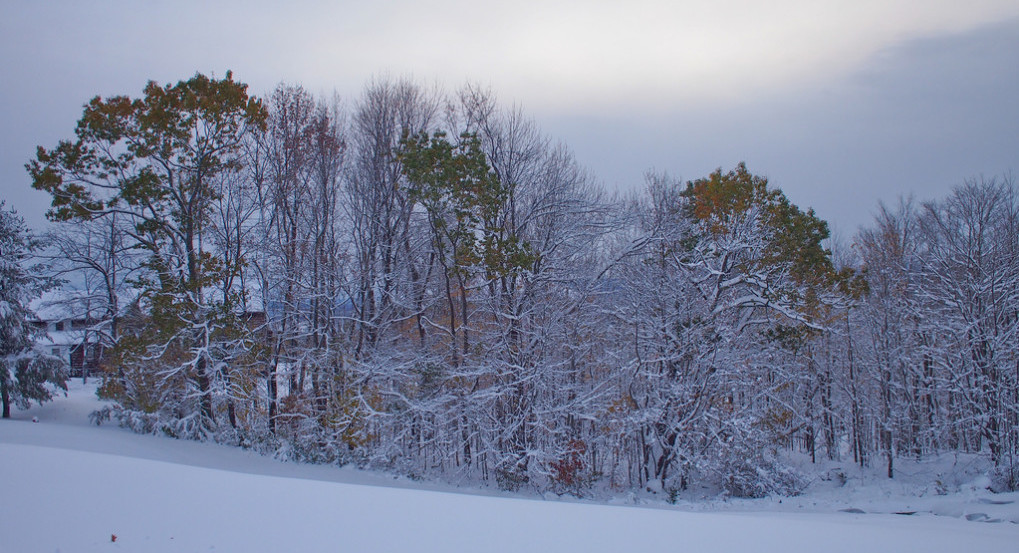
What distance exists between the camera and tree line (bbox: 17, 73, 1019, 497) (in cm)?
1547

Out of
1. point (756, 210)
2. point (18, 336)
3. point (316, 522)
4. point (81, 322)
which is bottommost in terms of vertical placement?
point (316, 522)

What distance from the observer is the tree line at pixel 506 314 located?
1547 centimetres

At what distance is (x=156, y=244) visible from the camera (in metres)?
17.4

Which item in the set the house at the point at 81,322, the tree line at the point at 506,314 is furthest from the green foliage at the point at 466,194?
Answer: the house at the point at 81,322

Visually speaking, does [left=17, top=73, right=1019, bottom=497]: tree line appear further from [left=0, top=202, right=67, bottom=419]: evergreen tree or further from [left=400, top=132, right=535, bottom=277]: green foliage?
[left=0, top=202, right=67, bottom=419]: evergreen tree

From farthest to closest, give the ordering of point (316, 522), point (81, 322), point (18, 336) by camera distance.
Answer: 1. point (81, 322)
2. point (18, 336)
3. point (316, 522)

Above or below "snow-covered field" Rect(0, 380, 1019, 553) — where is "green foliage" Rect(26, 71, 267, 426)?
above

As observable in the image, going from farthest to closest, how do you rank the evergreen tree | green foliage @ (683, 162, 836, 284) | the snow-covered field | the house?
the house
the evergreen tree
green foliage @ (683, 162, 836, 284)
the snow-covered field

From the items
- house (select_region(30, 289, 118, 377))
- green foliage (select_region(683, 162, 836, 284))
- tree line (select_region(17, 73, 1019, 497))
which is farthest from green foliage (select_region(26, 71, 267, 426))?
green foliage (select_region(683, 162, 836, 284))

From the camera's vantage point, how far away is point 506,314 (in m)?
15.9

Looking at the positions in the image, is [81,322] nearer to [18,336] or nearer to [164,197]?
[18,336]

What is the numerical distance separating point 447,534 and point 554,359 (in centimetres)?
1248

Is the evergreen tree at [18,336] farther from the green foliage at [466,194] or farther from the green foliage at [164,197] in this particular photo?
the green foliage at [466,194]

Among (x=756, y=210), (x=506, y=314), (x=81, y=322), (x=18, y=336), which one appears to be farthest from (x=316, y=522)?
(x=81, y=322)
